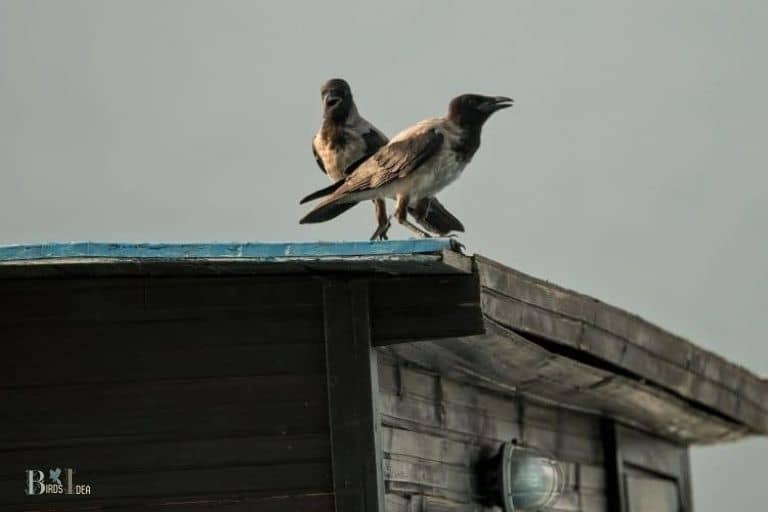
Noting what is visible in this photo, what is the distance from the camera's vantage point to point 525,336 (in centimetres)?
753

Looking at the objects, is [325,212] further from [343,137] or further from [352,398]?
[352,398]

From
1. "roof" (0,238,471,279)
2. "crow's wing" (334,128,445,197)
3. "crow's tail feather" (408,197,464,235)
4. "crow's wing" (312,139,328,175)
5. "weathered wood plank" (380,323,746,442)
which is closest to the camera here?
"roof" (0,238,471,279)

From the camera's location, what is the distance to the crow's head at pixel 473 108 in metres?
8.87

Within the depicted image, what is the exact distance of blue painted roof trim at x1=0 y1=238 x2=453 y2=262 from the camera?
21.0 ft

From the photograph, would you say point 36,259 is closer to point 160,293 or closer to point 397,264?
point 160,293

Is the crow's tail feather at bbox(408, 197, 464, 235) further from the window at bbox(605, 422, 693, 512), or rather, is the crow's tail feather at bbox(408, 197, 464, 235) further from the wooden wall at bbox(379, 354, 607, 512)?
the window at bbox(605, 422, 693, 512)

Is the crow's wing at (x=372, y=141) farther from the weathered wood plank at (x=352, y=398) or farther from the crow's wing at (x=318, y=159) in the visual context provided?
the weathered wood plank at (x=352, y=398)

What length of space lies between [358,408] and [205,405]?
583 mm

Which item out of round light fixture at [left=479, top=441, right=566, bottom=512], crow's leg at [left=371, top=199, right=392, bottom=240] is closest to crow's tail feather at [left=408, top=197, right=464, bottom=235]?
crow's leg at [left=371, top=199, right=392, bottom=240]

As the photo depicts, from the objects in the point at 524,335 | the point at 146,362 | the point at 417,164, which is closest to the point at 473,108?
the point at 417,164

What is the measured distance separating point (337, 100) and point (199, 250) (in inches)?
141

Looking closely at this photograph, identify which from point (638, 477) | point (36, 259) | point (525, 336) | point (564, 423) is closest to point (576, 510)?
point (564, 423)

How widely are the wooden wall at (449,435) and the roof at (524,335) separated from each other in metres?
0.09

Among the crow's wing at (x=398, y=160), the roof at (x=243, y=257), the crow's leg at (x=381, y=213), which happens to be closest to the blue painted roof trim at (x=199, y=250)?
the roof at (x=243, y=257)
